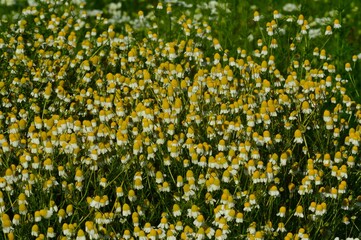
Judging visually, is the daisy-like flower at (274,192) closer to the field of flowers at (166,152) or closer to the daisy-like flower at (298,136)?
the field of flowers at (166,152)

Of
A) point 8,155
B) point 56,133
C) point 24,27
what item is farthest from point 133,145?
point 24,27

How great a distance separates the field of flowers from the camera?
392cm

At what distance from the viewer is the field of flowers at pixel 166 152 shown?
12.9 ft

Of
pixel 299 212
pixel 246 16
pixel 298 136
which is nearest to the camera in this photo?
pixel 299 212

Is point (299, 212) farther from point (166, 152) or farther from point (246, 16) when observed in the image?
point (246, 16)

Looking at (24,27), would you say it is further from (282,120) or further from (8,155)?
(282,120)

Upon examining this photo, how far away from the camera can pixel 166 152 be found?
4.40 metres

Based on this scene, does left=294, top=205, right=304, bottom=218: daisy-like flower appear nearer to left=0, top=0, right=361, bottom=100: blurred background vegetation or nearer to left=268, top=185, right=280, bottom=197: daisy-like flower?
left=268, top=185, right=280, bottom=197: daisy-like flower

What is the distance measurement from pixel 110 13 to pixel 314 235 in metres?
4.91

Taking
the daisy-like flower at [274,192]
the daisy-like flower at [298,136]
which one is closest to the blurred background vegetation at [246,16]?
the daisy-like flower at [298,136]

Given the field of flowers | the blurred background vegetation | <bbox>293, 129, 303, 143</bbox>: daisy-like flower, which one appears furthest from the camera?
the blurred background vegetation

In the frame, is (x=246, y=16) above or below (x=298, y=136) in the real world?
below

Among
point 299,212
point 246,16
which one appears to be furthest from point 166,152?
point 246,16

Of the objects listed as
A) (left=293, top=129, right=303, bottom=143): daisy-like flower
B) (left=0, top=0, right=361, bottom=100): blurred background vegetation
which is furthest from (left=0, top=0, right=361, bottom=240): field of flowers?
(left=0, top=0, right=361, bottom=100): blurred background vegetation
